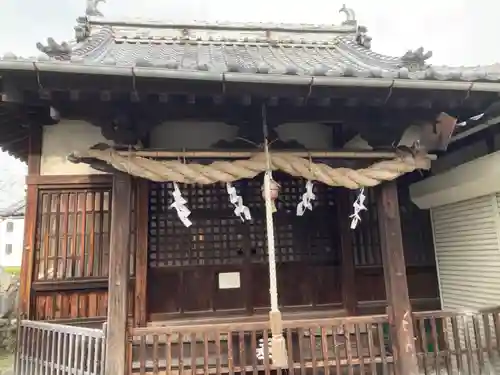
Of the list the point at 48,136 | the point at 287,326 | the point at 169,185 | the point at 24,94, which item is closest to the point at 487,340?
the point at 287,326

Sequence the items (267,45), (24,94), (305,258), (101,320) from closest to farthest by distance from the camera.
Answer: (24,94)
(101,320)
(305,258)
(267,45)

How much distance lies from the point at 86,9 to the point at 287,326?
693 centimetres

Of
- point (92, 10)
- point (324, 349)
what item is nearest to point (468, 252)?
point (324, 349)

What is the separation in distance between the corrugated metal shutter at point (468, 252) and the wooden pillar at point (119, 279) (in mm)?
4668

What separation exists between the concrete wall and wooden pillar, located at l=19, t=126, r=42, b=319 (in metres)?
0.09

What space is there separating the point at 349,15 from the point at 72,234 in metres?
6.74

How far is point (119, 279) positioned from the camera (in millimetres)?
3887

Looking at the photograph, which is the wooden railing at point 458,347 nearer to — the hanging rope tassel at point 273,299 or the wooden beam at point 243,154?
the hanging rope tassel at point 273,299

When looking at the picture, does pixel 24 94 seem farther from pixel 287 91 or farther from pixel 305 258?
pixel 305 258

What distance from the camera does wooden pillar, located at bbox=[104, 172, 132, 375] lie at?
3.77 meters

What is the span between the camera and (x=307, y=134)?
18.4 feet

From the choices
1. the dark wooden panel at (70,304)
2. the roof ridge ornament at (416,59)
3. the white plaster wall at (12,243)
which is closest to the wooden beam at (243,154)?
the roof ridge ornament at (416,59)

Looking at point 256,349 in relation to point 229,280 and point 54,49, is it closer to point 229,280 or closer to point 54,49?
point 229,280

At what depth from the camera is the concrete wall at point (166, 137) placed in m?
5.17
